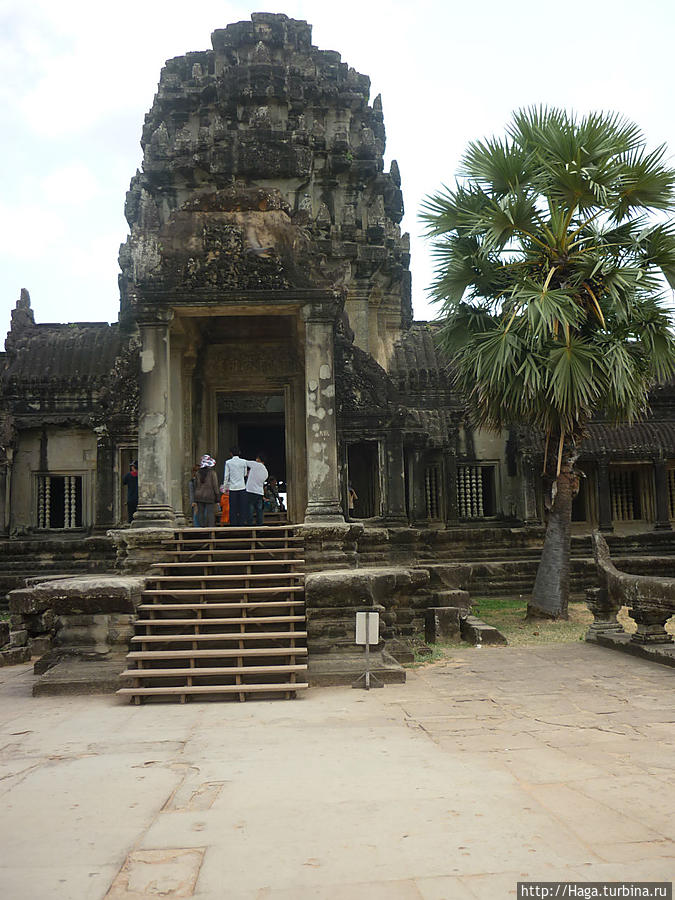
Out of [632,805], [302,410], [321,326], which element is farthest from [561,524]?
[632,805]

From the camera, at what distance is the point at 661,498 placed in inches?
781

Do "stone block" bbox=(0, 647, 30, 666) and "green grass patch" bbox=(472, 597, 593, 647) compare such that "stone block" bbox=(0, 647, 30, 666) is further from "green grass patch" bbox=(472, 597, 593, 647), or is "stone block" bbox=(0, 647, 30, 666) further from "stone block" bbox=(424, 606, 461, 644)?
"green grass patch" bbox=(472, 597, 593, 647)

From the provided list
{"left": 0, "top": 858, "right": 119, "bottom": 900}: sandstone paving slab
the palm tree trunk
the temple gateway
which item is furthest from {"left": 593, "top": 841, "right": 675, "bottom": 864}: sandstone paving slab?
the palm tree trunk

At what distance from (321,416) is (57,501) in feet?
40.4

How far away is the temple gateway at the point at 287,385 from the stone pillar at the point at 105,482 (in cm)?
5

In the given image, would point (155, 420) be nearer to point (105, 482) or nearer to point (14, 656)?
point (14, 656)

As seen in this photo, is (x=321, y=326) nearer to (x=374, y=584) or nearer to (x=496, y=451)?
(x=374, y=584)

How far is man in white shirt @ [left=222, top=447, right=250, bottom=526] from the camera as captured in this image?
440 inches

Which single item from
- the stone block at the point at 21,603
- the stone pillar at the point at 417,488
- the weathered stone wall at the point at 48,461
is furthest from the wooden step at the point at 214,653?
the weathered stone wall at the point at 48,461

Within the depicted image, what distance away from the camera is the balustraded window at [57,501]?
64.7 feet

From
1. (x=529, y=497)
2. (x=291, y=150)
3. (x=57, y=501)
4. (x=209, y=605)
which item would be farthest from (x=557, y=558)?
(x=57, y=501)

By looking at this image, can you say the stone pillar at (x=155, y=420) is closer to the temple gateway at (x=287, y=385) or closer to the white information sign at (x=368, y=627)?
the temple gateway at (x=287, y=385)

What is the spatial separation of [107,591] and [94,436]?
490 inches

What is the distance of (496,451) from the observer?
20031mm
